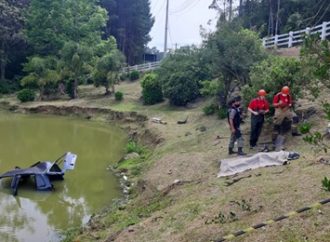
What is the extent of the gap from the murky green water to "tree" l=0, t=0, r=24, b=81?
52.0ft

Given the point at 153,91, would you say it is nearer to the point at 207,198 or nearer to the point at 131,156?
the point at 131,156

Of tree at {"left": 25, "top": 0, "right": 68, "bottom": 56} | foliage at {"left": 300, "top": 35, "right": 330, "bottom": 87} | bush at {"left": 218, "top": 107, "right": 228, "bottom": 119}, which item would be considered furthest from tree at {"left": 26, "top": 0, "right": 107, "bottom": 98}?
foliage at {"left": 300, "top": 35, "right": 330, "bottom": 87}

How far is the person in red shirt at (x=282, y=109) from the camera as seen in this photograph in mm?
10977

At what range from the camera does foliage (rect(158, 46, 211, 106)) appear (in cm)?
2370

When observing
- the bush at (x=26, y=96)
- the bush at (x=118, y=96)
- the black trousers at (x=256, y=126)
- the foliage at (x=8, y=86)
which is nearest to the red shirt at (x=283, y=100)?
A: the black trousers at (x=256, y=126)

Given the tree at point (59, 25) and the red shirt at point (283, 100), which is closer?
the red shirt at point (283, 100)

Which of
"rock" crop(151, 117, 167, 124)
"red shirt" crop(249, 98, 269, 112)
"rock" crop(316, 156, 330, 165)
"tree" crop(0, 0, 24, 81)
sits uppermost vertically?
"tree" crop(0, 0, 24, 81)

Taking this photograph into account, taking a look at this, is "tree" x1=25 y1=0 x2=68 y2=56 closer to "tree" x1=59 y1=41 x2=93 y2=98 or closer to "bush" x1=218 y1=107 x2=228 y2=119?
"tree" x1=59 y1=41 x2=93 y2=98

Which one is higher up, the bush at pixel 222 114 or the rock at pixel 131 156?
the bush at pixel 222 114

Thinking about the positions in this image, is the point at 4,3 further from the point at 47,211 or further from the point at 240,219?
the point at 240,219

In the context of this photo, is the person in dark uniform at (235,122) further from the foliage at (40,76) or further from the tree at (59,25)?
the tree at (59,25)

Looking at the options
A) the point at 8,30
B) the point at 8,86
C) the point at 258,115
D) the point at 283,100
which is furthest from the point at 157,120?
the point at 8,30

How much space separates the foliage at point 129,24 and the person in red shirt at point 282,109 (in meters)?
42.2

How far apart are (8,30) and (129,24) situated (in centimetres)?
1781
